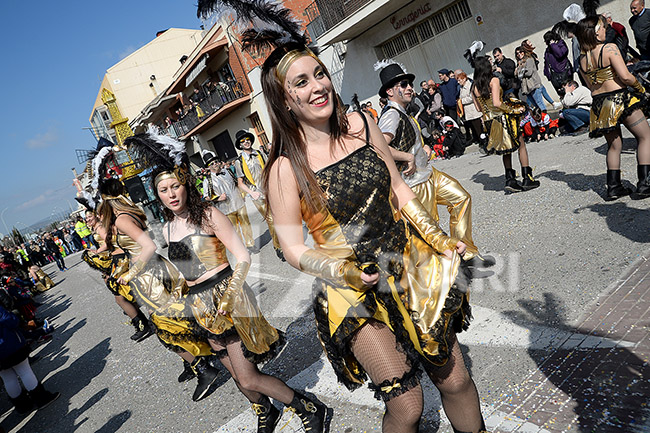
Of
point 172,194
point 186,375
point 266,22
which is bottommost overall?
point 186,375

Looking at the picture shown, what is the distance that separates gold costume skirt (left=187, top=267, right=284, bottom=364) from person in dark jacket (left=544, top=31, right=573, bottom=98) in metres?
9.64

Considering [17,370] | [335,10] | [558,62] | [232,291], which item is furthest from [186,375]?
[335,10]

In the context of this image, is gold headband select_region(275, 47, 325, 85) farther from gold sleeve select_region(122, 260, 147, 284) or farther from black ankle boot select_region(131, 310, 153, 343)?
black ankle boot select_region(131, 310, 153, 343)

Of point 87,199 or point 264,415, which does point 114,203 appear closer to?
point 87,199

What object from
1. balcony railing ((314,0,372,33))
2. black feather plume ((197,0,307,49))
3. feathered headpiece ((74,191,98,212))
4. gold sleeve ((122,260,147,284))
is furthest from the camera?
balcony railing ((314,0,372,33))

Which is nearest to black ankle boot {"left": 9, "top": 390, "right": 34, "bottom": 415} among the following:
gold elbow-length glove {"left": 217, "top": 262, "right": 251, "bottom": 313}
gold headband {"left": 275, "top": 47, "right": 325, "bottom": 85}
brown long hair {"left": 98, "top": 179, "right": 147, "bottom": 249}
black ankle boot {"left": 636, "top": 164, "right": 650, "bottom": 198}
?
brown long hair {"left": 98, "top": 179, "right": 147, "bottom": 249}

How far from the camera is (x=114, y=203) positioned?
5.20 m

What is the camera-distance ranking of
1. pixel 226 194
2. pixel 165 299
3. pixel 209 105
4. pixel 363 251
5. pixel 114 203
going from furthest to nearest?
pixel 209 105 → pixel 226 194 → pixel 114 203 → pixel 165 299 → pixel 363 251

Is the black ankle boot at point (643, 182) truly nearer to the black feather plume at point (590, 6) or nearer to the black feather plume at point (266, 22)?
the black feather plume at point (590, 6)

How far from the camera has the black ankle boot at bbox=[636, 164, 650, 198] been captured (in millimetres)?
4828

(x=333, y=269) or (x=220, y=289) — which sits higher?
(x=333, y=269)

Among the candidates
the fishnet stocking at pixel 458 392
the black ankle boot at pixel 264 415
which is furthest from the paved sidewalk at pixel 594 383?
the black ankle boot at pixel 264 415

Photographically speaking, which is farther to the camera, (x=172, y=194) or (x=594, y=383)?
(x=172, y=194)

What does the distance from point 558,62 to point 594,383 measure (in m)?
9.80
